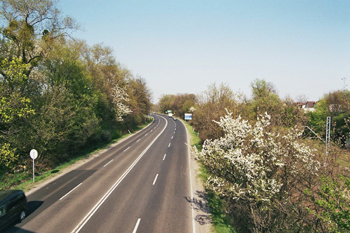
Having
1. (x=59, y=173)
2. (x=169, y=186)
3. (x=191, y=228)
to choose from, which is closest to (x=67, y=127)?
(x=59, y=173)

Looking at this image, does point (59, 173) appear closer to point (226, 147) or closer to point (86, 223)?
point (86, 223)

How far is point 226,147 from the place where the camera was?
1107 cm

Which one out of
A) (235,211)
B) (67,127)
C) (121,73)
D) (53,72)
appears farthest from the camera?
(121,73)

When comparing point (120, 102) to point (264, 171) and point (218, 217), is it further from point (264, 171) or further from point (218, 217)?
point (264, 171)

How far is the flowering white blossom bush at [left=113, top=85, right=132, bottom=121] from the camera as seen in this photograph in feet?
145

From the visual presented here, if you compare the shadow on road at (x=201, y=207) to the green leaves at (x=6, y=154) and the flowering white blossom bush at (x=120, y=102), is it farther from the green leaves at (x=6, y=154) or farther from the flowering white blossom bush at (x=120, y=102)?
the flowering white blossom bush at (x=120, y=102)

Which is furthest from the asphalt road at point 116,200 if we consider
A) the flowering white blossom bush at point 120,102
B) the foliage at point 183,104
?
the foliage at point 183,104

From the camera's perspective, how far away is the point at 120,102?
46375mm

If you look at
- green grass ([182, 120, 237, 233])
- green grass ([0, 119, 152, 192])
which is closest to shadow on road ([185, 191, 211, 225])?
green grass ([182, 120, 237, 233])

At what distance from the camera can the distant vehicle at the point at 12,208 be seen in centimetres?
1061

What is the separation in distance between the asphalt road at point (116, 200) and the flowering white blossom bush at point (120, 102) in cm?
2162

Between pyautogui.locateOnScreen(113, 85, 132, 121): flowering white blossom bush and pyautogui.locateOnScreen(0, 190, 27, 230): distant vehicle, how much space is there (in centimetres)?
3189

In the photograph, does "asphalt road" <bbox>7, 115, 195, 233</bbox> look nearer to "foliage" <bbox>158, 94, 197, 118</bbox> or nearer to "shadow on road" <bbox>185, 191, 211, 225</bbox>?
"shadow on road" <bbox>185, 191, 211, 225</bbox>

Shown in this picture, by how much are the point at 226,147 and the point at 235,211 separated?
16.3 ft
